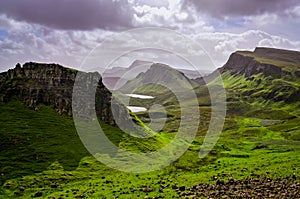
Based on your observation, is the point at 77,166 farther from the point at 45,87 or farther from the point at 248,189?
the point at 45,87

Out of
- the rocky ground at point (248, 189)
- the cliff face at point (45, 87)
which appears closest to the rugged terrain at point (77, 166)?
the rocky ground at point (248, 189)

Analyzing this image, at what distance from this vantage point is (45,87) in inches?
3701

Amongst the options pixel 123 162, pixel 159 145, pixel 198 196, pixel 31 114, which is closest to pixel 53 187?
pixel 123 162

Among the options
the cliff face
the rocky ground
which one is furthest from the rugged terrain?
the cliff face

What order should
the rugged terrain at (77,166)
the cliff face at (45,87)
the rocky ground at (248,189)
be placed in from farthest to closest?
the cliff face at (45,87)
the rugged terrain at (77,166)
the rocky ground at (248,189)

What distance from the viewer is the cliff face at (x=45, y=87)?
9000cm

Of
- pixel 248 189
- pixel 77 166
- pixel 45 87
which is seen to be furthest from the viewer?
pixel 45 87

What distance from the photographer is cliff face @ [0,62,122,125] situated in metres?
90.0

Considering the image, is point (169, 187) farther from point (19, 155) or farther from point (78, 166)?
point (19, 155)

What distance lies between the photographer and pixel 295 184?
131 ft

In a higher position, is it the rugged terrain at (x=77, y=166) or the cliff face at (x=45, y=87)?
the cliff face at (x=45, y=87)

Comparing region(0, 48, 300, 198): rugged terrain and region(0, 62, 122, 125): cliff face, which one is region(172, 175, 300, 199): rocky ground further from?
region(0, 62, 122, 125): cliff face

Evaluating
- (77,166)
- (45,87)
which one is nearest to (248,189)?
(77,166)

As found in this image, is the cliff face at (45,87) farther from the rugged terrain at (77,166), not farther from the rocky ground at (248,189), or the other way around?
the rocky ground at (248,189)
